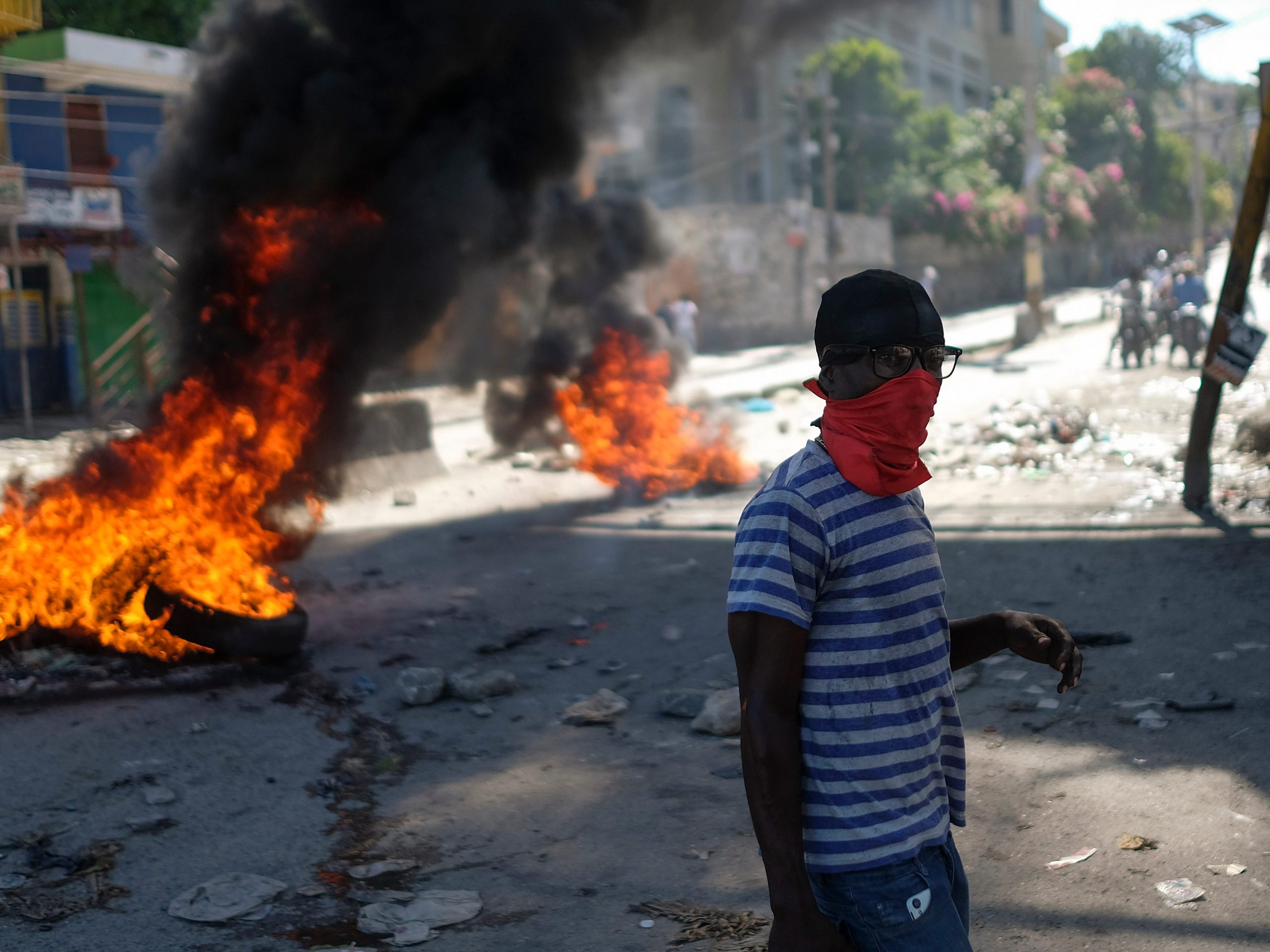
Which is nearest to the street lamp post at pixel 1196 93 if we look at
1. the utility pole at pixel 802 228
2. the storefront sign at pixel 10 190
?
the utility pole at pixel 802 228

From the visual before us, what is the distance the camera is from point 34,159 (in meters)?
17.7

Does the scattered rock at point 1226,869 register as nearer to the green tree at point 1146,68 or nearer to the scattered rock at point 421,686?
the scattered rock at point 421,686

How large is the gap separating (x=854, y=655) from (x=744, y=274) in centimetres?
2744

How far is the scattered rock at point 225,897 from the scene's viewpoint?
330 centimetres

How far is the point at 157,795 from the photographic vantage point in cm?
409

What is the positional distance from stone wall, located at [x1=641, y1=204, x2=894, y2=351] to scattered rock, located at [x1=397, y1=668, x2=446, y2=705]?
2154 cm

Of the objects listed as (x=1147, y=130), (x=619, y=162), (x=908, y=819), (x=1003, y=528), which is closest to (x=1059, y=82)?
(x=1147, y=130)

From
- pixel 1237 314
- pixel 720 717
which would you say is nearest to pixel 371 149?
pixel 720 717

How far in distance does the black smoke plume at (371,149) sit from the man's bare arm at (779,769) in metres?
6.21

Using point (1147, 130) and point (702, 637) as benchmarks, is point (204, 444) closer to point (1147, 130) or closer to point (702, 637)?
point (702, 637)

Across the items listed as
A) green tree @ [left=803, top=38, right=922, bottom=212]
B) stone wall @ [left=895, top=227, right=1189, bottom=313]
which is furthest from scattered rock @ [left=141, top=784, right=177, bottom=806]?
green tree @ [left=803, top=38, right=922, bottom=212]

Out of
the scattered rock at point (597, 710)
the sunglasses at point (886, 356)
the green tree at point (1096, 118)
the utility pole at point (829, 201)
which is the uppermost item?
the green tree at point (1096, 118)

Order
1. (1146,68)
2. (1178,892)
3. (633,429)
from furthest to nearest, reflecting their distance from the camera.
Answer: (1146,68)
(633,429)
(1178,892)

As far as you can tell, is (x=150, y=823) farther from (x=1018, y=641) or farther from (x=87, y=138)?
(x=87, y=138)
